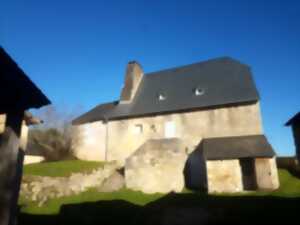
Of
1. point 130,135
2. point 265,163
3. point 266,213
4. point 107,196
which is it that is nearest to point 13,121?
point 266,213

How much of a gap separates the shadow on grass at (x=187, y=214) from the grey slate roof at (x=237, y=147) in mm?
4239

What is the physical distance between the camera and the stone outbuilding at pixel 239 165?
13805 millimetres

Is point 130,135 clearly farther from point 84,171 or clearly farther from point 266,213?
point 266,213

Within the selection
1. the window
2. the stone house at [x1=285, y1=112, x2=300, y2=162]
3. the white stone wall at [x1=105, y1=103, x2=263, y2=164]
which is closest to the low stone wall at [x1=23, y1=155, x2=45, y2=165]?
the white stone wall at [x1=105, y1=103, x2=263, y2=164]

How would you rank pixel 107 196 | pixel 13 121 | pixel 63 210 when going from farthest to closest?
pixel 107 196
pixel 63 210
pixel 13 121

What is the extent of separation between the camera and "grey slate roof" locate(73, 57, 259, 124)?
18.9 m

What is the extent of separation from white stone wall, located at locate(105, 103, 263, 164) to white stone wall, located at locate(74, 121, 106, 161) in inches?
31.8

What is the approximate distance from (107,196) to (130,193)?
155 cm

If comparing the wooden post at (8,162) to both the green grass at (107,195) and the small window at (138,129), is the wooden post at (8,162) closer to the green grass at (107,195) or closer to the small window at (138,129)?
the green grass at (107,195)

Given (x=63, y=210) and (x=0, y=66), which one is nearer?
(x=0, y=66)

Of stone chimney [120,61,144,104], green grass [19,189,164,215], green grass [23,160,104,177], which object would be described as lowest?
green grass [19,189,164,215]

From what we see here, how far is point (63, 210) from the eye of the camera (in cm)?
999

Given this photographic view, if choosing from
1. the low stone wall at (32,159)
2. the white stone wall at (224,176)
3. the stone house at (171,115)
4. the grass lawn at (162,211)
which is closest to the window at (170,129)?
the stone house at (171,115)

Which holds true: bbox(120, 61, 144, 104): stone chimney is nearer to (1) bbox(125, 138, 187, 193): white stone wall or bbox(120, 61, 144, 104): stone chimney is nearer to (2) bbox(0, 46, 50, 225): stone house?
(1) bbox(125, 138, 187, 193): white stone wall
